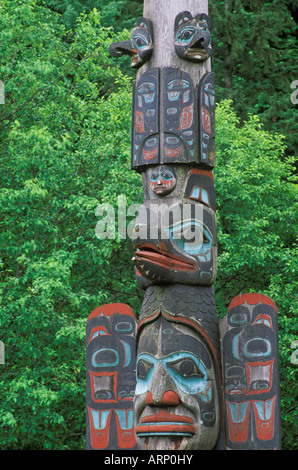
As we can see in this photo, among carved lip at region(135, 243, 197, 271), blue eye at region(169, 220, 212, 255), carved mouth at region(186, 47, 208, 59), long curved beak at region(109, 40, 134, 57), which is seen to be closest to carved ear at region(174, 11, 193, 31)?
carved mouth at region(186, 47, 208, 59)

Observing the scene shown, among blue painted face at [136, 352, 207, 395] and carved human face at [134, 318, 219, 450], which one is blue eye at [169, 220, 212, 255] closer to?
carved human face at [134, 318, 219, 450]

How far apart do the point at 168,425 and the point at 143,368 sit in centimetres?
60

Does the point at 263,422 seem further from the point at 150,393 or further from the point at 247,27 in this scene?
the point at 247,27

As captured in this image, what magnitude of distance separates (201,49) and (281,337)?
680 cm

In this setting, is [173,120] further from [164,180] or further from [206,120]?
[164,180]

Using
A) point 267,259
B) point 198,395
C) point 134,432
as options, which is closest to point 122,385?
point 134,432

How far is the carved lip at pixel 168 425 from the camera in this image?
7.21m

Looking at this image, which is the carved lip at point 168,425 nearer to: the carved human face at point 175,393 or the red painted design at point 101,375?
the carved human face at point 175,393

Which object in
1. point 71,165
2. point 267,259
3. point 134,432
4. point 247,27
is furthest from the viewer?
point 247,27

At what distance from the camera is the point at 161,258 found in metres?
7.49

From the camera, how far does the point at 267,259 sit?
48.4 ft

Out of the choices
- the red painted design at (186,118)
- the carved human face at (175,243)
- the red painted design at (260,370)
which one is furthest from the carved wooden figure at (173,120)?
the red painted design at (260,370)

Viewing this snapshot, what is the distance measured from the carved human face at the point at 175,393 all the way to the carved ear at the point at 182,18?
3.02 meters

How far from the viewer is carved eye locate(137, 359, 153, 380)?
7448 millimetres
